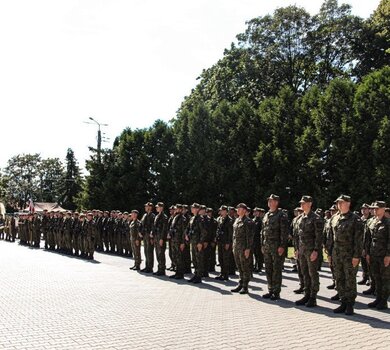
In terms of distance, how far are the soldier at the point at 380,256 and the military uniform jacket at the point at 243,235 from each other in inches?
102

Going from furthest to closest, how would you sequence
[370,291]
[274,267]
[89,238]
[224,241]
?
1. [89,238]
2. [224,241]
3. [370,291]
4. [274,267]

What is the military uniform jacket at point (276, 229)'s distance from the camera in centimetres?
985

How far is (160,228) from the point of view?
13.9 meters

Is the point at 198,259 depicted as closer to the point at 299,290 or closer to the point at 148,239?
the point at 148,239

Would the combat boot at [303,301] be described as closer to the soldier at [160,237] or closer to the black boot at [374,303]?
the black boot at [374,303]

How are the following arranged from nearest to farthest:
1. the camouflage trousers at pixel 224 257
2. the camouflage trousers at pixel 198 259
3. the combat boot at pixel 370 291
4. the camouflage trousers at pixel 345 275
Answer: the camouflage trousers at pixel 345 275 → the combat boot at pixel 370 291 → the camouflage trousers at pixel 198 259 → the camouflage trousers at pixel 224 257

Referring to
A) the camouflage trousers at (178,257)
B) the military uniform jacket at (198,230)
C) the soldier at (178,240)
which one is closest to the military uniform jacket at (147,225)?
the soldier at (178,240)

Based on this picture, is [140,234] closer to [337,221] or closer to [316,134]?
[337,221]

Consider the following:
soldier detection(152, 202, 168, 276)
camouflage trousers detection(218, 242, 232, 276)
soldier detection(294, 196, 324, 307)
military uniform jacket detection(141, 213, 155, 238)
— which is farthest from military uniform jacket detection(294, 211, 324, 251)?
military uniform jacket detection(141, 213, 155, 238)

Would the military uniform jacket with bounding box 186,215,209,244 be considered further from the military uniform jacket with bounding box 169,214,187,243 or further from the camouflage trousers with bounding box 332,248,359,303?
the camouflage trousers with bounding box 332,248,359,303

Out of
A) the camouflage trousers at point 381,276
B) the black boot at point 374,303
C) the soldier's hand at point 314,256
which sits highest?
the soldier's hand at point 314,256

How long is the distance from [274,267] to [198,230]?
11.2 feet

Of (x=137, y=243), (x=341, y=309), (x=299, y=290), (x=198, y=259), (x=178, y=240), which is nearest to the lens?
(x=341, y=309)

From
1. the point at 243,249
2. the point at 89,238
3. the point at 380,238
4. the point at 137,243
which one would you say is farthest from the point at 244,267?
Result: the point at 89,238
